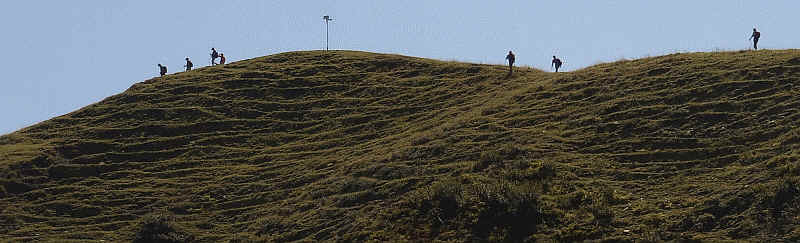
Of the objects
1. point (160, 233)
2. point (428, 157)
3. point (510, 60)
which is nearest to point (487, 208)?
point (428, 157)

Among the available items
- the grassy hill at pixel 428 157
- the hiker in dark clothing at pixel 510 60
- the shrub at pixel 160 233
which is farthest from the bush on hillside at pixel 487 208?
the hiker in dark clothing at pixel 510 60

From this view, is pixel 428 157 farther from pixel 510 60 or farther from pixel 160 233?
pixel 510 60

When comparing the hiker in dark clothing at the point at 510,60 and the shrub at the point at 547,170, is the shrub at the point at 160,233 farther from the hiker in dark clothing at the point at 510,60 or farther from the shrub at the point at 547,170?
the hiker in dark clothing at the point at 510,60

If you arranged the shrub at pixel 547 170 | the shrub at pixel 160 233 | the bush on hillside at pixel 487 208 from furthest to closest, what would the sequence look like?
the shrub at pixel 160 233 → the shrub at pixel 547 170 → the bush on hillside at pixel 487 208

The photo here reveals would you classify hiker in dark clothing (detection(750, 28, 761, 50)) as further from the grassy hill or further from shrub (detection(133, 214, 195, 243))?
shrub (detection(133, 214, 195, 243))

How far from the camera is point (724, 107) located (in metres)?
39.4

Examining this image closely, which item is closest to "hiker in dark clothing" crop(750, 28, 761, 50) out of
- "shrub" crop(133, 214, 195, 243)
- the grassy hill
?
the grassy hill

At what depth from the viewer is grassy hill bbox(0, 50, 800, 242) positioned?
32656 mm

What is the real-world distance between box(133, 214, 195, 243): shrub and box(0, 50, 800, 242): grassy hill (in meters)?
0.06

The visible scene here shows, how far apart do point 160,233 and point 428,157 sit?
31.7 ft

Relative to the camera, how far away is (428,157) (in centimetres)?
4000

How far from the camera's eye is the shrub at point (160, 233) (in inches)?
1494

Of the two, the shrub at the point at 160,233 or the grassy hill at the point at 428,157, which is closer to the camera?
the grassy hill at the point at 428,157

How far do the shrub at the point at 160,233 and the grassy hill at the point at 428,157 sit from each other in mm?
60
